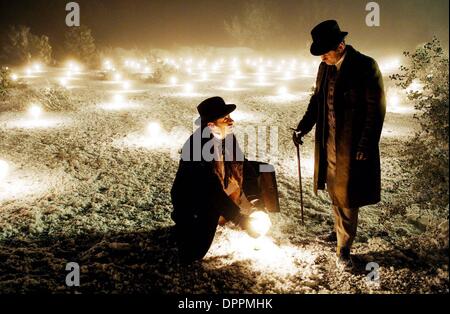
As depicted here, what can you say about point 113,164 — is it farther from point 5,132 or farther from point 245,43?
point 245,43

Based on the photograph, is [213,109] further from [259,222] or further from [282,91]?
[282,91]

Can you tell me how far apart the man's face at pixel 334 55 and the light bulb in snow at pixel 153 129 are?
17.6ft

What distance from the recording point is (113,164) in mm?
6160

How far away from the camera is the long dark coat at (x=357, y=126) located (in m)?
2.96

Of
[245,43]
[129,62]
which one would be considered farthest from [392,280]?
[245,43]

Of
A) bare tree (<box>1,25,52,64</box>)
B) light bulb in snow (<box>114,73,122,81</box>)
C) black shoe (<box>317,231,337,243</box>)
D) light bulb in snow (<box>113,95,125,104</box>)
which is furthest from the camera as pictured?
bare tree (<box>1,25,52,64</box>)

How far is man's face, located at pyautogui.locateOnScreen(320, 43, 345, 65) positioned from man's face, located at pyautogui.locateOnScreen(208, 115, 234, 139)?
1154 mm

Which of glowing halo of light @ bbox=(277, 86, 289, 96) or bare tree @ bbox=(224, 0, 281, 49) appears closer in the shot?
glowing halo of light @ bbox=(277, 86, 289, 96)

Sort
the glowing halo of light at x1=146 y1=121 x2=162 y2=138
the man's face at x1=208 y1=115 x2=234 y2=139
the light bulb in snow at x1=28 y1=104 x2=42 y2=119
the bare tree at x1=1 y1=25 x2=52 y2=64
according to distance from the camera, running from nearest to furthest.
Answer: the man's face at x1=208 y1=115 x2=234 y2=139
the glowing halo of light at x1=146 y1=121 x2=162 y2=138
the light bulb in snow at x1=28 y1=104 x2=42 y2=119
the bare tree at x1=1 y1=25 x2=52 y2=64

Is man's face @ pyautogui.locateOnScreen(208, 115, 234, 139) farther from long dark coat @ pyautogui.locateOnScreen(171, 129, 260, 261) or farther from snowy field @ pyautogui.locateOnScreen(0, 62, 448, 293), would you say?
snowy field @ pyautogui.locateOnScreen(0, 62, 448, 293)

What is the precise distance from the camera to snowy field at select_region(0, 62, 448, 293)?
3.16 meters

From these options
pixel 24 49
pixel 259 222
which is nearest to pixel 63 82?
pixel 24 49

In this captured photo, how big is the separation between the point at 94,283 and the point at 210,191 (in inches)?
56.5

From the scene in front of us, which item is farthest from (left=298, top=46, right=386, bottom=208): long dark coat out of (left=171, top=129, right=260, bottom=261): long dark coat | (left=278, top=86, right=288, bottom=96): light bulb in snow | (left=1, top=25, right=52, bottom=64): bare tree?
(left=1, top=25, right=52, bottom=64): bare tree
